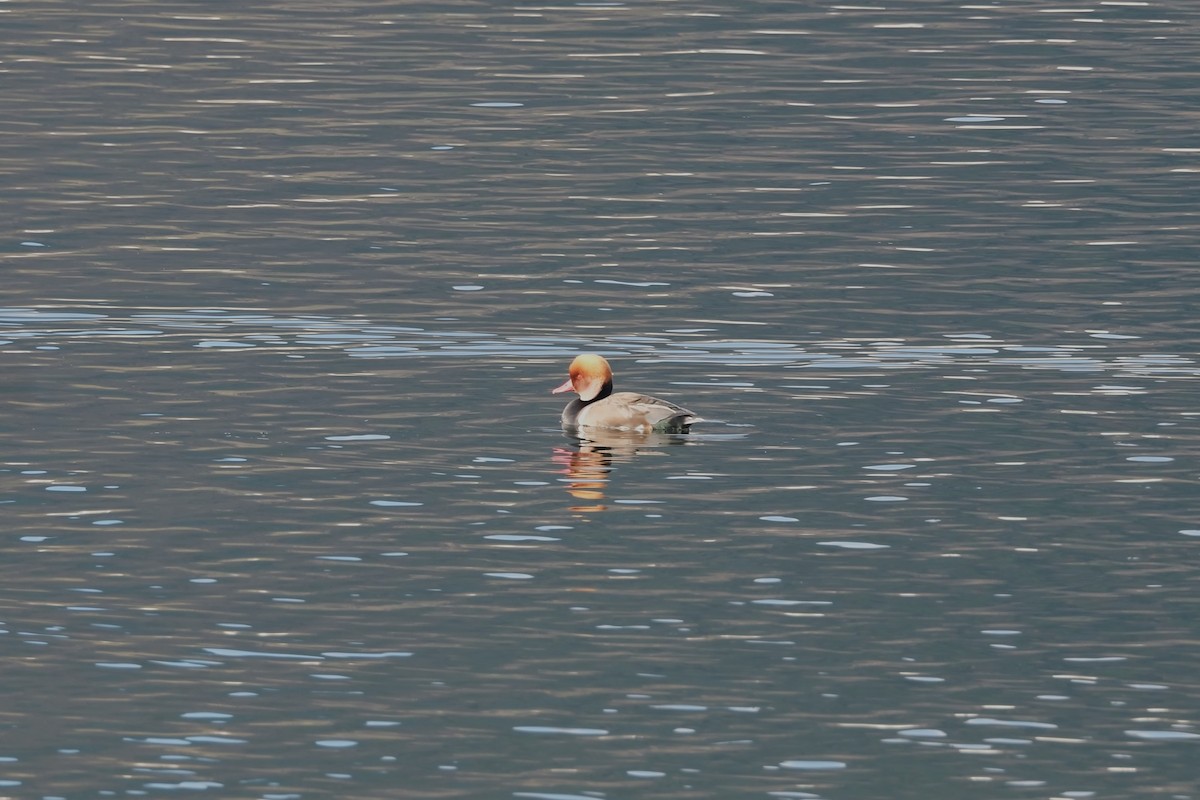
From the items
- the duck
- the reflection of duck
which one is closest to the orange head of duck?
the duck

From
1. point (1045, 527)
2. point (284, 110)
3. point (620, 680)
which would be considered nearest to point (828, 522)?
point (1045, 527)

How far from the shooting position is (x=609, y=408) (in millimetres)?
24922

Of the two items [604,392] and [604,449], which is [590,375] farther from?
[604,449]

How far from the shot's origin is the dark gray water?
16.3 meters

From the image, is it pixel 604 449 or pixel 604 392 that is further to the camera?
pixel 604 392

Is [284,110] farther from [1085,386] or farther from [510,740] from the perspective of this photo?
[510,740]

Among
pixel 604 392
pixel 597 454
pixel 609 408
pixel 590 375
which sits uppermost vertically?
pixel 590 375

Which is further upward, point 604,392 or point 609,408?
point 604,392

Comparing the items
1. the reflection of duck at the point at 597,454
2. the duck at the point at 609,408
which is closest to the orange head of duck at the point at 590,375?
the duck at the point at 609,408

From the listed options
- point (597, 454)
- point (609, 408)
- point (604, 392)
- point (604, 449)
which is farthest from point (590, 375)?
point (597, 454)

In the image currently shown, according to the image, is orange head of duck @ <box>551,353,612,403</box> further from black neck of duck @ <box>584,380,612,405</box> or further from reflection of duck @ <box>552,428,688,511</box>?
reflection of duck @ <box>552,428,688,511</box>

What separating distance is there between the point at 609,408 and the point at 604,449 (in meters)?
0.50

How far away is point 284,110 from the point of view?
51031 mm

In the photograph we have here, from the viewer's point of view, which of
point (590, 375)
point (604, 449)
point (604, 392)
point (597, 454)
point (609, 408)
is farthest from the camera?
point (604, 392)
